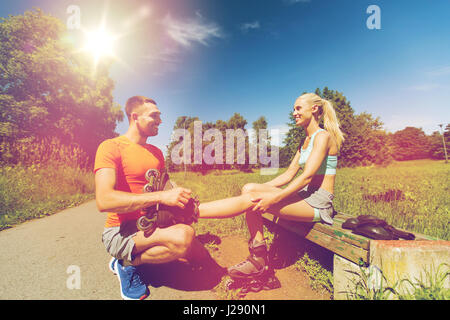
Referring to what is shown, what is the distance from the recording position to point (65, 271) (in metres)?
2.32

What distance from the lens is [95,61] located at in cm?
1823

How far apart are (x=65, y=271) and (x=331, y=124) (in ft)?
12.5

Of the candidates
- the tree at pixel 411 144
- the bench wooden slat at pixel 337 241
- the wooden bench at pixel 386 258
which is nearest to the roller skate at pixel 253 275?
the bench wooden slat at pixel 337 241

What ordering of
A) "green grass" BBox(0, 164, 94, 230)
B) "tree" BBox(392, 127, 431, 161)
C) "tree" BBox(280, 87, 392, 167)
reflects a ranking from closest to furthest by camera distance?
"green grass" BBox(0, 164, 94, 230), "tree" BBox(280, 87, 392, 167), "tree" BBox(392, 127, 431, 161)

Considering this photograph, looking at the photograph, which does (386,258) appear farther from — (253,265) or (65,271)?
(65,271)

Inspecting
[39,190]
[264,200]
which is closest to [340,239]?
[264,200]

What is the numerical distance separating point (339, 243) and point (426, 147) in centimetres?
8311

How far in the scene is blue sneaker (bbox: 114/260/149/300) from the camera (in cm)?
184

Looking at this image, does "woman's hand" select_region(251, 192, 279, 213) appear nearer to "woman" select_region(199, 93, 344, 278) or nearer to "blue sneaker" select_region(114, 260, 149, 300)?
"woman" select_region(199, 93, 344, 278)

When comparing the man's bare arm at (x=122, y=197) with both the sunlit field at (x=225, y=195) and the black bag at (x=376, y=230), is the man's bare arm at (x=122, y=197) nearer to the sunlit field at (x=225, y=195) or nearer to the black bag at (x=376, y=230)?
the black bag at (x=376, y=230)

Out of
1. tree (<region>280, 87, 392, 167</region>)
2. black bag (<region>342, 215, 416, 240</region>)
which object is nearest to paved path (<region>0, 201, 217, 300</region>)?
black bag (<region>342, 215, 416, 240</region>)

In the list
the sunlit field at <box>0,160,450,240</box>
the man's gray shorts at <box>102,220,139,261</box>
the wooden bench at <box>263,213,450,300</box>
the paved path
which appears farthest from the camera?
the sunlit field at <box>0,160,450,240</box>
